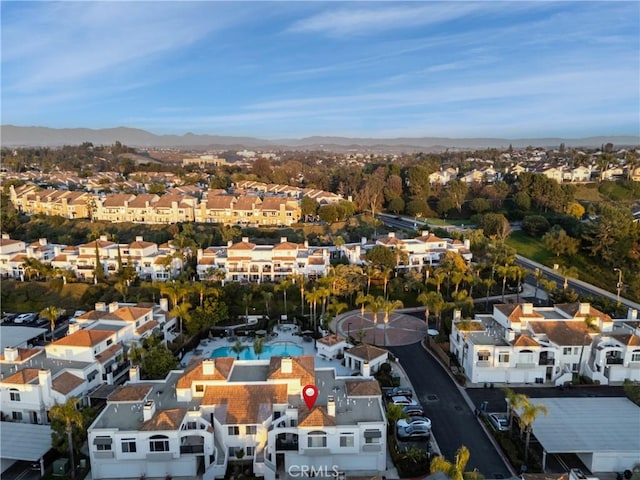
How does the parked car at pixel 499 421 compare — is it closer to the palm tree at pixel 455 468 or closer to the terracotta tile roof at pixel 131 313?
the palm tree at pixel 455 468

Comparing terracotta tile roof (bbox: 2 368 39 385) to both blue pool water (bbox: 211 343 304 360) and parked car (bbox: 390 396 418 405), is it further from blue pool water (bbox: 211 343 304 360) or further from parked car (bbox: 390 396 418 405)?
parked car (bbox: 390 396 418 405)

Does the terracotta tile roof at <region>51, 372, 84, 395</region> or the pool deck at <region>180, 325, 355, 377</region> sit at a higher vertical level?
the terracotta tile roof at <region>51, 372, 84, 395</region>

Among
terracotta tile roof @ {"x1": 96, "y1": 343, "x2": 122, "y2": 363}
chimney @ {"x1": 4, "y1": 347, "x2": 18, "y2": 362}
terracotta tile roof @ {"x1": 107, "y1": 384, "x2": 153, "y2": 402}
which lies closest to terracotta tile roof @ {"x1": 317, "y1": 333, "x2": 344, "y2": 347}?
terracotta tile roof @ {"x1": 107, "y1": 384, "x2": 153, "y2": 402}

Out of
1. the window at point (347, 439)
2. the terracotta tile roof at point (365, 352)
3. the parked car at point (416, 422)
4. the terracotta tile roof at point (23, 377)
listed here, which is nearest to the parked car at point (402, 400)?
the parked car at point (416, 422)

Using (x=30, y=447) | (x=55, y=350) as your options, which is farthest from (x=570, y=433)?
(x=55, y=350)

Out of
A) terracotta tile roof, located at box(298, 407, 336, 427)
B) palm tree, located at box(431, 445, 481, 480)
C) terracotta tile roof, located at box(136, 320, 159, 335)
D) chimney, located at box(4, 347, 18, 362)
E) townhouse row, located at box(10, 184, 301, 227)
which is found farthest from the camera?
townhouse row, located at box(10, 184, 301, 227)

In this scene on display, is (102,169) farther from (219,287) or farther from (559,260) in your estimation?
(559,260)
